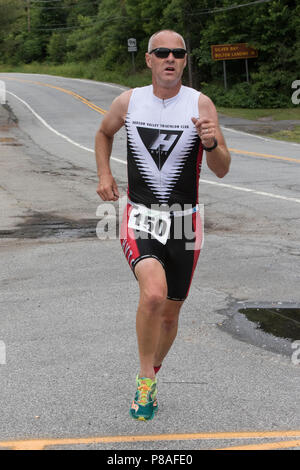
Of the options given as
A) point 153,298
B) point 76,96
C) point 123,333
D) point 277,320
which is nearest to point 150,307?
point 153,298

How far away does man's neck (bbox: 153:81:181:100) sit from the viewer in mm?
4230

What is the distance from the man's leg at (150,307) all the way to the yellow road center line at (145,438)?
0.40m

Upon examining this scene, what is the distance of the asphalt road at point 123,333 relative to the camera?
13.1ft

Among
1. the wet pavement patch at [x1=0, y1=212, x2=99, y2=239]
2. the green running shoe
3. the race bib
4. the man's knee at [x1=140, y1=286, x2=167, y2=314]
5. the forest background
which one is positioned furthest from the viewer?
the forest background

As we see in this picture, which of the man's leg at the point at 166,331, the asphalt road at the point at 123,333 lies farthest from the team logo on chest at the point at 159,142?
the asphalt road at the point at 123,333

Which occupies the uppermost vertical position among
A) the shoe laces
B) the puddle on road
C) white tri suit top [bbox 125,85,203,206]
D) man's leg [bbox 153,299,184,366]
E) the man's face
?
the man's face

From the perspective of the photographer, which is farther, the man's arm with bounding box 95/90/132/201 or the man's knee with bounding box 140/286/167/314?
the man's arm with bounding box 95/90/132/201

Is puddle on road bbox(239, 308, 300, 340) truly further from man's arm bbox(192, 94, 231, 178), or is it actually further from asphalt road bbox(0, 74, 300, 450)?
man's arm bbox(192, 94, 231, 178)

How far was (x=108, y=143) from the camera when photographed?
14.9 feet

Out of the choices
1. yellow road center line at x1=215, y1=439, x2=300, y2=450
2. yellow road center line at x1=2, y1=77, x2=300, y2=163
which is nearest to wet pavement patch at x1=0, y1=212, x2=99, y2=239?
yellow road center line at x1=215, y1=439, x2=300, y2=450

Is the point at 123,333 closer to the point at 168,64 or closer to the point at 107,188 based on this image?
the point at 107,188

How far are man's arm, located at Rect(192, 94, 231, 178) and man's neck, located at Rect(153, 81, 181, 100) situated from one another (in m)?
0.16

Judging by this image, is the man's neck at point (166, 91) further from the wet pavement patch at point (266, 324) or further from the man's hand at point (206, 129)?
the wet pavement patch at point (266, 324)

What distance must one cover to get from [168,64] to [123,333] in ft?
7.97
